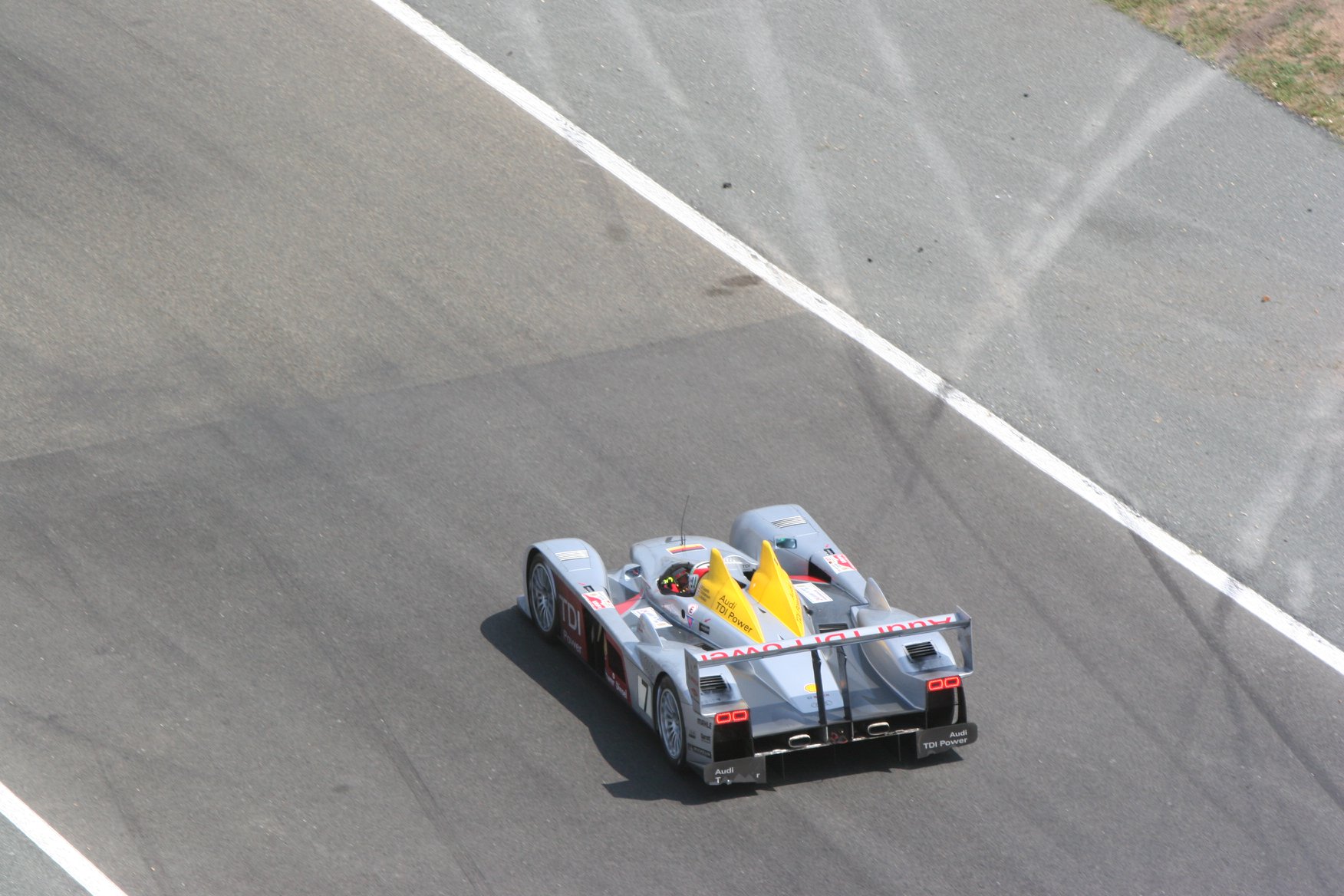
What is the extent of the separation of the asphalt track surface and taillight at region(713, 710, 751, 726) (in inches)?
24.5

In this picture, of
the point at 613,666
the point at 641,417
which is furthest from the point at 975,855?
the point at 641,417

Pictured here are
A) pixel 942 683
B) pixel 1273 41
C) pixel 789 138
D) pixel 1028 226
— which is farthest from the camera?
pixel 1273 41

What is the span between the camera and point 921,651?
9.93m

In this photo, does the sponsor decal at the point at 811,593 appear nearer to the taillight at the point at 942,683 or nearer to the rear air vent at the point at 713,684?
the taillight at the point at 942,683

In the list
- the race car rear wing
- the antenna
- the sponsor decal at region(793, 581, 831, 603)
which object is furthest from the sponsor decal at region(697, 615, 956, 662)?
the antenna

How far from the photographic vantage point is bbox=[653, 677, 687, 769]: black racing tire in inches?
376

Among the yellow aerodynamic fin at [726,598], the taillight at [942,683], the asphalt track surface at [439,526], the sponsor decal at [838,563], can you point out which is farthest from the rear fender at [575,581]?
the taillight at [942,683]

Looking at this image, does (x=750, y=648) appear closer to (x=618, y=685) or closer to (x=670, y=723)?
(x=670, y=723)

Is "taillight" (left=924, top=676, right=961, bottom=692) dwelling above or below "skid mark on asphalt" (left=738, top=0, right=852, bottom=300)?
below

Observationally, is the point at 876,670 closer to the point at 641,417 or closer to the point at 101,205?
the point at 641,417

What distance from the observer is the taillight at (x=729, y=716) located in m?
9.27

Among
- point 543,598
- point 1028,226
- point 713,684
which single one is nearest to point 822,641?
point 713,684

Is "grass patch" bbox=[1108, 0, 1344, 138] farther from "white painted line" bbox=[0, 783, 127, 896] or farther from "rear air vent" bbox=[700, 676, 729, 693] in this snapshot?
"white painted line" bbox=[0, 783, 127, 896]

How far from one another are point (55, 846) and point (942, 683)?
5.41 metres
